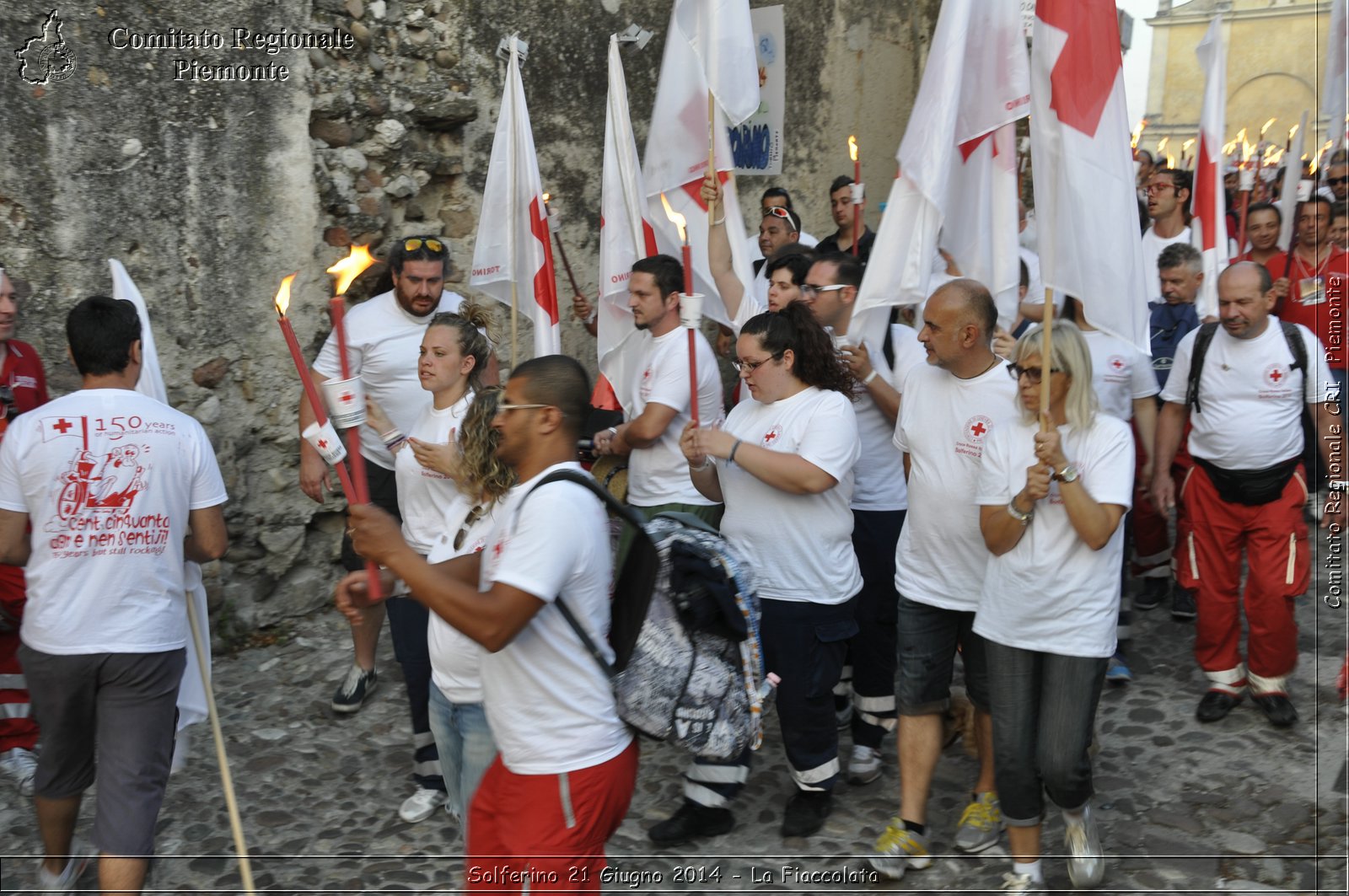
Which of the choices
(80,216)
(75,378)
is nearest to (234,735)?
(75,378)

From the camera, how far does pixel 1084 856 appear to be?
13.8ft

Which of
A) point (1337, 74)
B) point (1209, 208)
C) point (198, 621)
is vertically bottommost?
point (198, 621)

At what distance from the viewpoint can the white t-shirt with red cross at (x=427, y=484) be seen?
4406 millimetres

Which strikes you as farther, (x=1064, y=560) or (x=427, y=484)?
(x=427, y=484)

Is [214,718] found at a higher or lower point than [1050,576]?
lower

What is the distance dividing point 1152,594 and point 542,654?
195 inches

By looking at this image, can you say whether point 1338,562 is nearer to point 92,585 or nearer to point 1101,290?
point 1101,290

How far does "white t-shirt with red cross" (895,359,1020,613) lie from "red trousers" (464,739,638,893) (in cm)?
171

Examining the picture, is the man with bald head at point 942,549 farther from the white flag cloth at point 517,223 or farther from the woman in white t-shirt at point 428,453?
the white flag cloth at point 517,223

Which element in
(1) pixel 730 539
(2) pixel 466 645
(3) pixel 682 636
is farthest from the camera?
(1) pixel 730 539

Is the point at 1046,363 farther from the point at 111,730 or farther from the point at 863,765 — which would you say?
the point at 111,730

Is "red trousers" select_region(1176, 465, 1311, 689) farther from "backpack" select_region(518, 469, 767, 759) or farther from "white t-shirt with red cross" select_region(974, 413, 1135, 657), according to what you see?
"backpack" select_region(518, 469, 767, 759)

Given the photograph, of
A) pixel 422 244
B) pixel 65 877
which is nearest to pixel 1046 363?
pixel 422 244

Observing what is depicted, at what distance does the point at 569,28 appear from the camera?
7.84 metres
